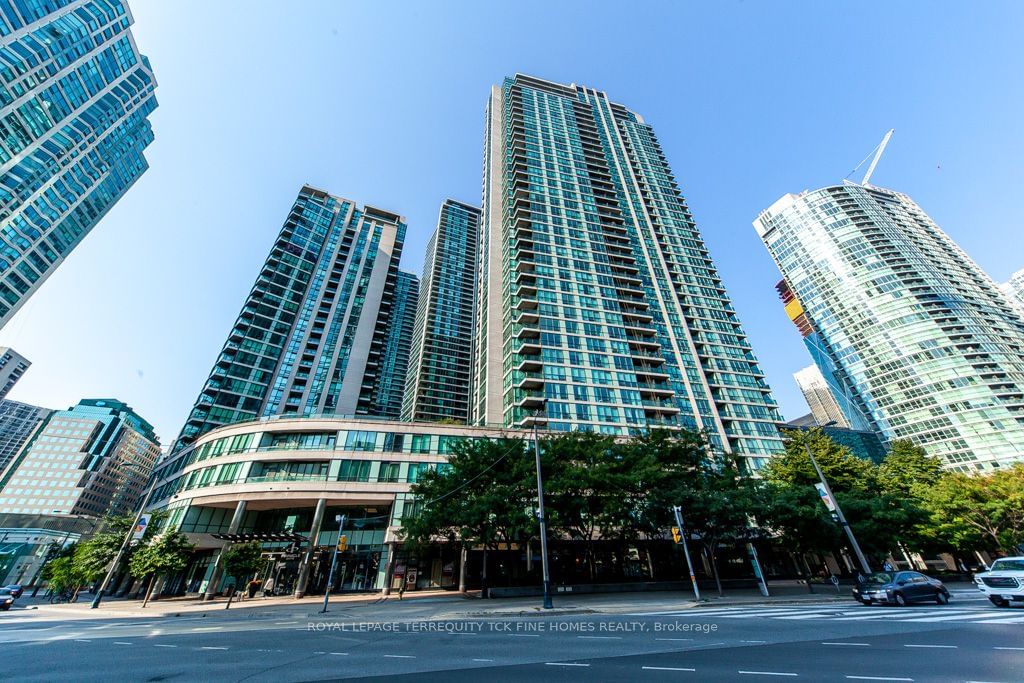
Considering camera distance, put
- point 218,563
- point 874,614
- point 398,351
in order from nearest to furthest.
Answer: point 874,614
point 218,563
point 398,351

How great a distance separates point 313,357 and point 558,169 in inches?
2358

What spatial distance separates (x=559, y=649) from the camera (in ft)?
36.7

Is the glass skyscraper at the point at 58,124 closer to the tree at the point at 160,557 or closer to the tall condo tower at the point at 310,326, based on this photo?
the tall condo tower at the point at 310,326

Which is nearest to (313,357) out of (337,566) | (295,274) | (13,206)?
(295,274)

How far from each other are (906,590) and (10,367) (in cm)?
22155

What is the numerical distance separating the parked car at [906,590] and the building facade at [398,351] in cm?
8839

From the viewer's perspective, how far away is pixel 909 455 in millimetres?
47688

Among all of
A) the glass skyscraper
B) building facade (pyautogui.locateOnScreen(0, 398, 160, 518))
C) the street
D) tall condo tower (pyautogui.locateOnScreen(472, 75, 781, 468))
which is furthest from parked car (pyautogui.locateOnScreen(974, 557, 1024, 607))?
building facade (pyautogui.locateOnScreen(0, 398, 160, 518))

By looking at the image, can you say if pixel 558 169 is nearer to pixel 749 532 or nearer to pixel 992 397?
pixel 749 532

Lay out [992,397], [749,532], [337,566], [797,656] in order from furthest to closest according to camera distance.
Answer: [992,397]
[337,566]
[749,532]
[797,656]

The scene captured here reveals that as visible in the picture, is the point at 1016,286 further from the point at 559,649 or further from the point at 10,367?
the point at 10,367

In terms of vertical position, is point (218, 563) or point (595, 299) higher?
point (595, 299)

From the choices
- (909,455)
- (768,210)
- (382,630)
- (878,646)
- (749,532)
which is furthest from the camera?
(768,210)

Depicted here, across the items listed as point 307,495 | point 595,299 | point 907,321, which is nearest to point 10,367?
point 307,495
